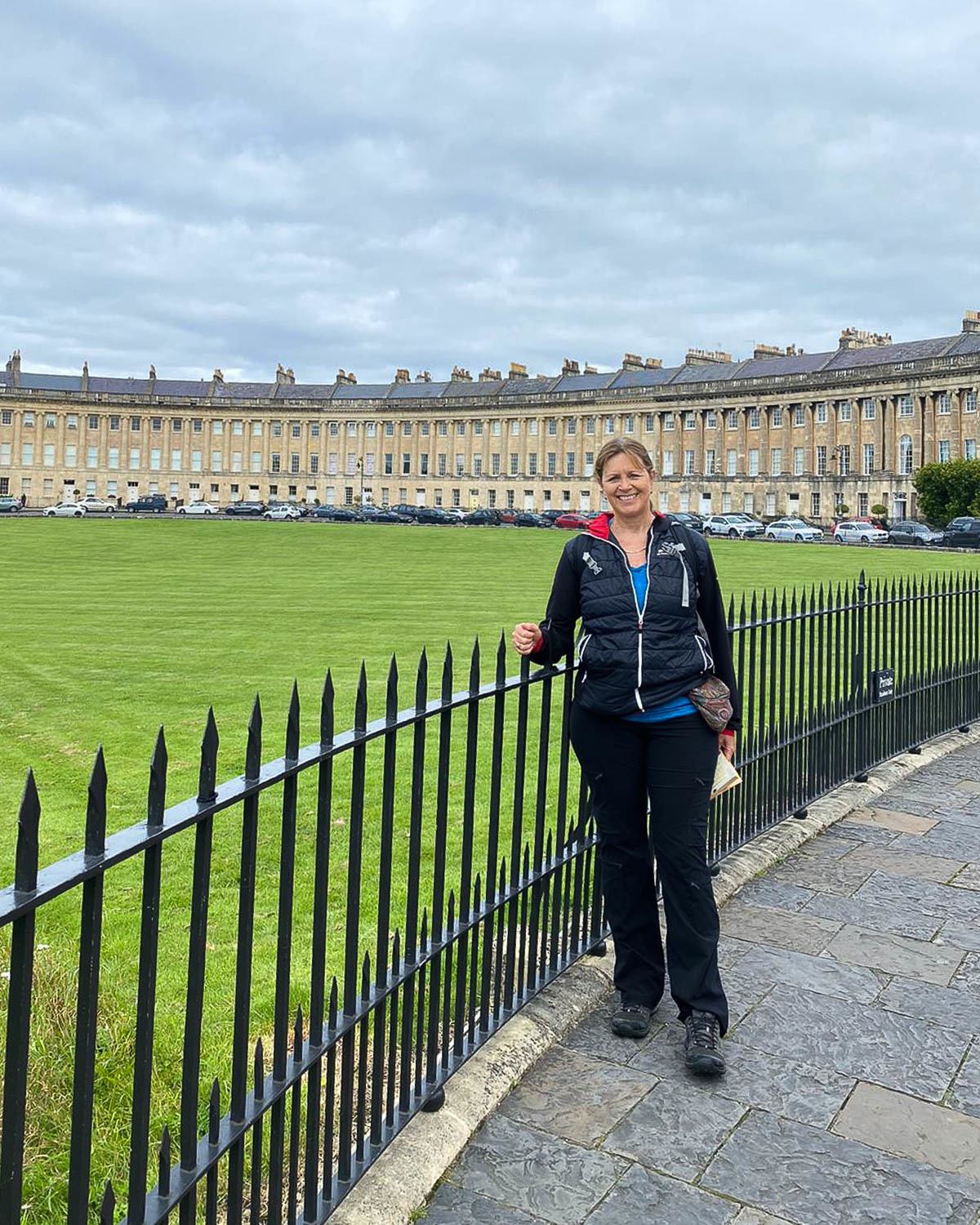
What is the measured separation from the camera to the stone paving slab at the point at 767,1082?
11.4ft

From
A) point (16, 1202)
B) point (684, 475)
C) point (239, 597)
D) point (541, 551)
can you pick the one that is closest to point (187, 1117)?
point (16, 1202)

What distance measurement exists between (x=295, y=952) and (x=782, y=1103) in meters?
2.34

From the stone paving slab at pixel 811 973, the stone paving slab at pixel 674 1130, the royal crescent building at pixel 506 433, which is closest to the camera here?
the stone paving slab at pixel 674 1130

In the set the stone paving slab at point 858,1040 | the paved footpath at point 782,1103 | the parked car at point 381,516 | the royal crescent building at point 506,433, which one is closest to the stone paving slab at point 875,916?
the paved footpath at point 782,1103

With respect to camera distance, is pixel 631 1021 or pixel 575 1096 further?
pixel 631 1021

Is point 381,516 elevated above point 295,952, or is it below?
above

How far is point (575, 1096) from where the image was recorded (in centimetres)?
357

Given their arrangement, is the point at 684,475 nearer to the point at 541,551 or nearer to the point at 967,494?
the point at 967,494

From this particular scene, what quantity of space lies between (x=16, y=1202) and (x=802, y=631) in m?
5.62

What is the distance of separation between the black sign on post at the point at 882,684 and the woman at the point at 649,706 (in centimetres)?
429

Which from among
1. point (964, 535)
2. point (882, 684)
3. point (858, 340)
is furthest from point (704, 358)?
point (882, 684)

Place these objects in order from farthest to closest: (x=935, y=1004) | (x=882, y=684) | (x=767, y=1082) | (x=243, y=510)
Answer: (x=243, y=510)
(x=882, y=684)
(x=935, y=1004)
(x=767, y=1082)

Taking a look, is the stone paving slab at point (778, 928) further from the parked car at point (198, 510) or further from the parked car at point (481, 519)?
the parked car at point (198, 510)

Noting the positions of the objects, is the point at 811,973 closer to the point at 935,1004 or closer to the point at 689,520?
the point at 935,1004
